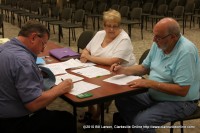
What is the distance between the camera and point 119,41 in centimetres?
294

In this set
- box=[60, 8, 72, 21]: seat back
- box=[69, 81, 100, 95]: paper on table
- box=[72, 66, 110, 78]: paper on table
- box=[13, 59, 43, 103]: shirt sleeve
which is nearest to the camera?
box=[13, 59, 43, 103]: shirt sleeve

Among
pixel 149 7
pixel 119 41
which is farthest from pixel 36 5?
pixel 119 41

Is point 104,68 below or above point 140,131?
above

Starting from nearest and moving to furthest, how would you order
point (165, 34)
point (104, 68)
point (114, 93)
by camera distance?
point (114, 93) < point (165, 34) < point (104, 68)

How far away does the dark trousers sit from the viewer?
1.96m

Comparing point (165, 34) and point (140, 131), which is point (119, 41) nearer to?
point (165, 34)

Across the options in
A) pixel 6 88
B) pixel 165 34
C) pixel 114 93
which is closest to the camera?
pixel 6 88

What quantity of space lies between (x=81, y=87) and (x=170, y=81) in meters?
0.73

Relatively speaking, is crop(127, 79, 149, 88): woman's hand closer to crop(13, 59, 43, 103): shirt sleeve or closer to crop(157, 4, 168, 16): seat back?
crop(13, 59, 43, 103): shirt sleeve

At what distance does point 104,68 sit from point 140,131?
750 millimetres

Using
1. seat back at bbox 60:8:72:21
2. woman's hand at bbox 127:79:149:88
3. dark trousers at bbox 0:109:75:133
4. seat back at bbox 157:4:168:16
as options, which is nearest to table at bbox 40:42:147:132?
woman's hand at bbox 127:79:149:88

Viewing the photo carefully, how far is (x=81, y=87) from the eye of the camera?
2.19 metres

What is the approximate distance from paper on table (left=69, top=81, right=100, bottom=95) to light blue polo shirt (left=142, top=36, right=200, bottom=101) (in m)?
0.54

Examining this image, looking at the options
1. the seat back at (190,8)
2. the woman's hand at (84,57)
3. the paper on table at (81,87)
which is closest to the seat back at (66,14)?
the seat back at (190,8)
